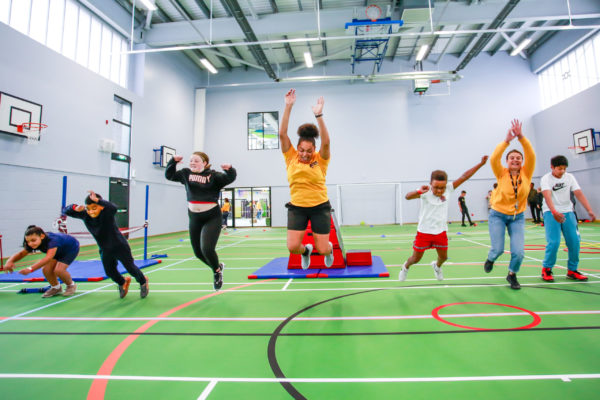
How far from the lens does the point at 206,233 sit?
3.38 m

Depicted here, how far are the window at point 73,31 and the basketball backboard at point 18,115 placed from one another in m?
2.06

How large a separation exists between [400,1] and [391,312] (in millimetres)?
12839

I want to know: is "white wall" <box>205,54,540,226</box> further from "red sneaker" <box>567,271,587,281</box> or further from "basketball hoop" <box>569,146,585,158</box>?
"red sneaker" <box>567,271,587,281</box>

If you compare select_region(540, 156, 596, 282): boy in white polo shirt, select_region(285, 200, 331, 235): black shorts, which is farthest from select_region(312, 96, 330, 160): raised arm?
select_region(540, 156, 596, 282): boy in white polo shirt

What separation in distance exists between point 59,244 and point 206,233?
2135 millimetres

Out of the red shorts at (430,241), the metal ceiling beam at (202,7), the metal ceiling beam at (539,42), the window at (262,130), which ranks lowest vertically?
the red shorts at (430,241)

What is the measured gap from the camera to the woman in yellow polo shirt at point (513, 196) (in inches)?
137

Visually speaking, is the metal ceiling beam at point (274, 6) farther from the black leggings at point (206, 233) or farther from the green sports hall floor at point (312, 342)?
the green sports hall floor at point (312, 342)

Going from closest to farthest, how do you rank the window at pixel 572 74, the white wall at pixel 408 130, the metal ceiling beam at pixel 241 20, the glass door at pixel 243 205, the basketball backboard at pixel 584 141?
1. the metal ceiling beam at pixel 241 20
2. the basketball backboard at pixel 584 141
3. the window at pixel 572 74
4. the white wall at pixel 408 130
5. the glass door at pixel 243 205

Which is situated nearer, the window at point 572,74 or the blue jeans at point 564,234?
the blue jeans at point 564,234

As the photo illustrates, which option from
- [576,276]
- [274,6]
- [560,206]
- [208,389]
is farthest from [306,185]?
[274,6]

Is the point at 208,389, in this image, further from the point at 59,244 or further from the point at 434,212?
the point at 59,244

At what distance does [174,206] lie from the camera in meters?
14.7

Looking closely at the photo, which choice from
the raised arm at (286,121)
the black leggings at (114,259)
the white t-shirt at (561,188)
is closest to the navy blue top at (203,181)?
the raised arm at (286,121)
